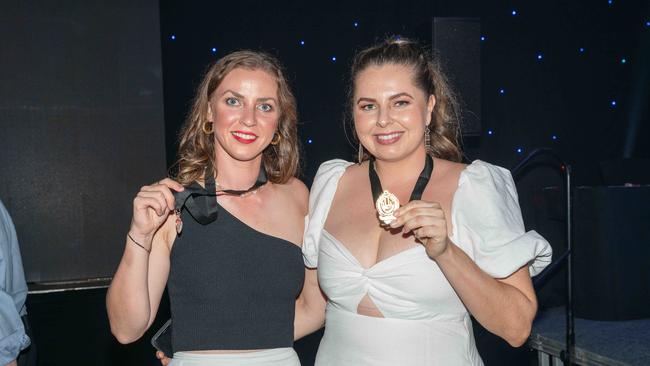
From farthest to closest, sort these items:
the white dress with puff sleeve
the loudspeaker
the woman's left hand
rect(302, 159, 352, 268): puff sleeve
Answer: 1. the loudspeaker
2. rect(302, 159, 352, 268): puff sleeve
3. the white dress with puff sleeve
4. the woman's left hand

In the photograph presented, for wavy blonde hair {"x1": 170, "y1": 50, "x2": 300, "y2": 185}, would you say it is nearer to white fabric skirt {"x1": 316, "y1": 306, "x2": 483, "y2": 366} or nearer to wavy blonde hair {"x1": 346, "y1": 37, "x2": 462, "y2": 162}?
wavy blonde hair {"x1": 346, "y1": 37, "x2": 462, "y2": 162}

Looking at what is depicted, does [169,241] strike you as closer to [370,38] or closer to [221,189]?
[221,189]

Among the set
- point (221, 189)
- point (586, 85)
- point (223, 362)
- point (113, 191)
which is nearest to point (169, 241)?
point (221, 189)

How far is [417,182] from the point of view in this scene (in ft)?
6.73

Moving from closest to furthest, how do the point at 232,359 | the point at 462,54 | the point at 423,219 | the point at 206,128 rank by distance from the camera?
1. the point at 423,219
2. the point at 232,359
3. the point at 206,128
4. the point at 462,54

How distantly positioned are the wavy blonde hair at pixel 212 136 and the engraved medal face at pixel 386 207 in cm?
67

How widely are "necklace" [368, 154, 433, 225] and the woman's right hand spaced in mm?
589

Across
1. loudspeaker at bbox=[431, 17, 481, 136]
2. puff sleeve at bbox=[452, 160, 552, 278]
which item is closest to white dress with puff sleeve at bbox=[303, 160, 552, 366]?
puff sleeve at bbox=[452, 160, 552, 278]

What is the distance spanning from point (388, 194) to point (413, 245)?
0.23 m

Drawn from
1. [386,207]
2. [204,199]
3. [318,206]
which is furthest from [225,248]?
[386,207]

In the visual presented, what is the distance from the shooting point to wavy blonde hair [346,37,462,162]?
6.78 feet

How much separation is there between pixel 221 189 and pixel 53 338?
374cm

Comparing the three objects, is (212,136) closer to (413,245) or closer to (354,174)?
(354,174)

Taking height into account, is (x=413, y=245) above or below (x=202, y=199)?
below
